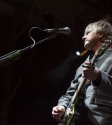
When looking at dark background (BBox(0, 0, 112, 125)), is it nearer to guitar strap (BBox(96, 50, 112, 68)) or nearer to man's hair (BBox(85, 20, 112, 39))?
man's hair (BBox(85, 20, 112, 39))

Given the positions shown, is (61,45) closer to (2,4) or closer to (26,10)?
(26,10)

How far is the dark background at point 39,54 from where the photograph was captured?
4.41m

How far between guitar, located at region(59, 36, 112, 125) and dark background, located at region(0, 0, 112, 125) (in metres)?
2.26

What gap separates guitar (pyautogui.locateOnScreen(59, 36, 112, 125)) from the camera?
74.6 inches

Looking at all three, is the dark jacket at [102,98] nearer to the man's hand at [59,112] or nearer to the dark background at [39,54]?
the man's hand at [59,112]

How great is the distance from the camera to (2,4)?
4.49m

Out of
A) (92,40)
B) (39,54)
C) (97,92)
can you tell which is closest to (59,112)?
(97,92)

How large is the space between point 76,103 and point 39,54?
2958 millimetres

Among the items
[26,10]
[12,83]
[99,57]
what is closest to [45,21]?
[26,10]

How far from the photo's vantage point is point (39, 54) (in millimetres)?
4840

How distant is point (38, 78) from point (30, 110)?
0.50 meters

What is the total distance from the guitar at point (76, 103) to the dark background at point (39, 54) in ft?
7.41

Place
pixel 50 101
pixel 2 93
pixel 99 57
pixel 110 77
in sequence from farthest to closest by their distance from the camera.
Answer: pixel 50 101 → pixel 2 93 → pixel 99 57 → pixel 110 77

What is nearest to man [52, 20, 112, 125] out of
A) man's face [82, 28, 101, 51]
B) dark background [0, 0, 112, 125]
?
man's face [82, 28, 101, 51]
